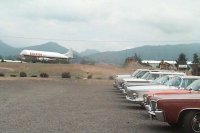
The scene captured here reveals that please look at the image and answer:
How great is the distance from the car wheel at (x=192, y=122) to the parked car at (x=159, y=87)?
4700 mm

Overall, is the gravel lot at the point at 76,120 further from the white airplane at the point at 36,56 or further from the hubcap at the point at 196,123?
the white airplane at the point at 36,56

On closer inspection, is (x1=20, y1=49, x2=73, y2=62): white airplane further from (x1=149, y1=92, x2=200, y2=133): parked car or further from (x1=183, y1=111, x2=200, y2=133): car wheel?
(x1=183, y1=111, x2=200, y2=133): car wheel

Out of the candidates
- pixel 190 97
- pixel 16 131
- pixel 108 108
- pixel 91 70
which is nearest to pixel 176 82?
pixel 108 108

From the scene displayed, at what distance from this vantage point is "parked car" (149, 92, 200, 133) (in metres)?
12.5

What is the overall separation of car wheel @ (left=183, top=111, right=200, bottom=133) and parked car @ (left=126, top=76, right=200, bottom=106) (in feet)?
15.4

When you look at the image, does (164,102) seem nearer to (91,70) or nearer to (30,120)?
(30,120)

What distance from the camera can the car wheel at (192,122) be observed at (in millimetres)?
12430

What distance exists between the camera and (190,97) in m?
12.8

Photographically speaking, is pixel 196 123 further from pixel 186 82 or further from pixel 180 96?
pixel 186 82

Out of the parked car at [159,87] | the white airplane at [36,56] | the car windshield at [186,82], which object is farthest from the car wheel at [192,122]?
the white airplane at [36,56]

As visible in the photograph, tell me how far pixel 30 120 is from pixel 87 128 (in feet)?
7.86

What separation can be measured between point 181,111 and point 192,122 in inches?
14.8

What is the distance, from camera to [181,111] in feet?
41.4

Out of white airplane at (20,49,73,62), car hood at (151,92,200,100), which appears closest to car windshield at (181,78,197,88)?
car hood at (151,92,200,100)
